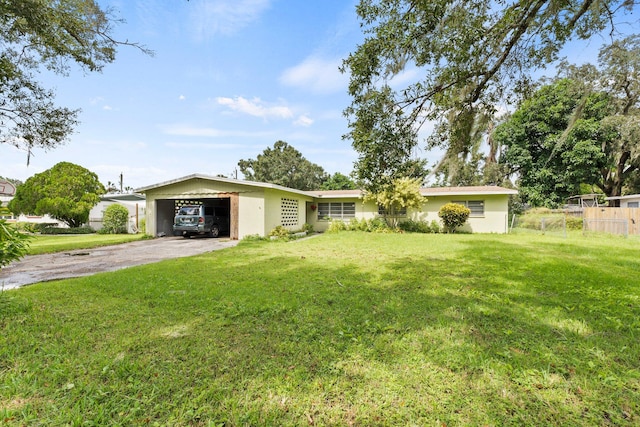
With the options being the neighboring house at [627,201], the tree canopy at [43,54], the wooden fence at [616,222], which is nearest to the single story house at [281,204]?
the wooden fence at [616,222]

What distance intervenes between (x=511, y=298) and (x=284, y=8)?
23.8ft

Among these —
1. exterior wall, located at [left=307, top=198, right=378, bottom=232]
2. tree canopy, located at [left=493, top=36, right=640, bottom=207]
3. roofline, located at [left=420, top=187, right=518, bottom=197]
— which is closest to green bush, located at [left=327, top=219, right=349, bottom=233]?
exterior wall, located at [left=307, top=198, right=378, bottom=232]

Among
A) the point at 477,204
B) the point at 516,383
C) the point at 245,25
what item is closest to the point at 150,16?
the point at 245,25

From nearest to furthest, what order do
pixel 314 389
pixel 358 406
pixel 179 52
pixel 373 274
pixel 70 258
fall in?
1. pixel 358 406
2. pixel 314 389
3. pixel 373 274
4. pixel 179 52
5. pixel 70 258

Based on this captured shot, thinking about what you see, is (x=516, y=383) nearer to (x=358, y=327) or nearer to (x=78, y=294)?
(x=358, y=327)

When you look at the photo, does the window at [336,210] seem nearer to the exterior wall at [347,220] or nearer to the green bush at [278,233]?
the exterior wall at [347,220]

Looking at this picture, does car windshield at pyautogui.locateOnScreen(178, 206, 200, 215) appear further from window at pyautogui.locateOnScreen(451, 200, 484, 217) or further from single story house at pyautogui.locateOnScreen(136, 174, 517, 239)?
window at pyautogui.locateOnScreen(451, 200, 484, 217)

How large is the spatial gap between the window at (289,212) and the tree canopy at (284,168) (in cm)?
1515

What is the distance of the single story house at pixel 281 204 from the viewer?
1333 centimetres

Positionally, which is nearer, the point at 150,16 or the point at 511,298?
the point at 511,298

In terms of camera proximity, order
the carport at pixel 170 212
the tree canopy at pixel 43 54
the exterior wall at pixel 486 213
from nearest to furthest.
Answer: the tree canopy at pixel 43 54 < the carport at pixel 170 212 < the exterior wall at pixel 486 213

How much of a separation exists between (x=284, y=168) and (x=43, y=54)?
25256 millimetres

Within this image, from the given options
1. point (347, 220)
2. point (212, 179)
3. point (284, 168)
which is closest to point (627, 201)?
point (347, 220)

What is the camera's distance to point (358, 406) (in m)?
2.03
